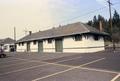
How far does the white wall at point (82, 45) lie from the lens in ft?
100

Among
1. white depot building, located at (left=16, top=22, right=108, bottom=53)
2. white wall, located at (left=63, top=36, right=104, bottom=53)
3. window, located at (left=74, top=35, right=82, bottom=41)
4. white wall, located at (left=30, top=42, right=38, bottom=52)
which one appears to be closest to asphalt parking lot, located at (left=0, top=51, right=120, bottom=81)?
white wall, located at (left=63, top=36, right=104, bottom=53)

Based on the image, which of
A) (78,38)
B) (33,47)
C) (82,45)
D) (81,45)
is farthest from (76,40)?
(33,47)

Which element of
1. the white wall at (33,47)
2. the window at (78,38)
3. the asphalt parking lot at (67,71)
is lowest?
the asphalt parking lot at (67,71)

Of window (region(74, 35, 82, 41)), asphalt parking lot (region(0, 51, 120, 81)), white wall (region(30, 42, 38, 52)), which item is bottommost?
asphalt parking lot (region(0, 51, 120, 81))

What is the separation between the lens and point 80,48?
31.1 metres

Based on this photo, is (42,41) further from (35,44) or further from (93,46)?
(93,46)

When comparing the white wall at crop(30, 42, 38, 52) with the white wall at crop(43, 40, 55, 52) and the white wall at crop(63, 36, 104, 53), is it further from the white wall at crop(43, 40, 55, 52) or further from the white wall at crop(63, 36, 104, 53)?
the white wall at crop(63, 36, 104, 53)

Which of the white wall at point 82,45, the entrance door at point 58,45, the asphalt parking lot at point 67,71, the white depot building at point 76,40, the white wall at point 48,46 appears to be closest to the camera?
the asphalt parking lot at point 67,71

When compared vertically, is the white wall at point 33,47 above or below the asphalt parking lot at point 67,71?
above

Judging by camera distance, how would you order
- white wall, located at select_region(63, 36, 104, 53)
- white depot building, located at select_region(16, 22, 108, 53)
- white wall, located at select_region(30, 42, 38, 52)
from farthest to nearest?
white wall, located at select_region(30, 42, 38, 52) → white depot building, located at select_region(16, 22, 108, 53) → white wall, located at select_region(63, 36, 104, 53)

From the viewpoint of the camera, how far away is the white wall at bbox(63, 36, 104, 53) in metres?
30.5

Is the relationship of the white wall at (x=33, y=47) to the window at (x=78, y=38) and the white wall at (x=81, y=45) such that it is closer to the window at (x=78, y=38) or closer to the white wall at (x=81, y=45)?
the white wall at (x=81, y=45)

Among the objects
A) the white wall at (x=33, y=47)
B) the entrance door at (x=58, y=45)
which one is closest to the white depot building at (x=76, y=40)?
the entrance door at (x=58, y=45)

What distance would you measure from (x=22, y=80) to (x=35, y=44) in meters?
34.2
